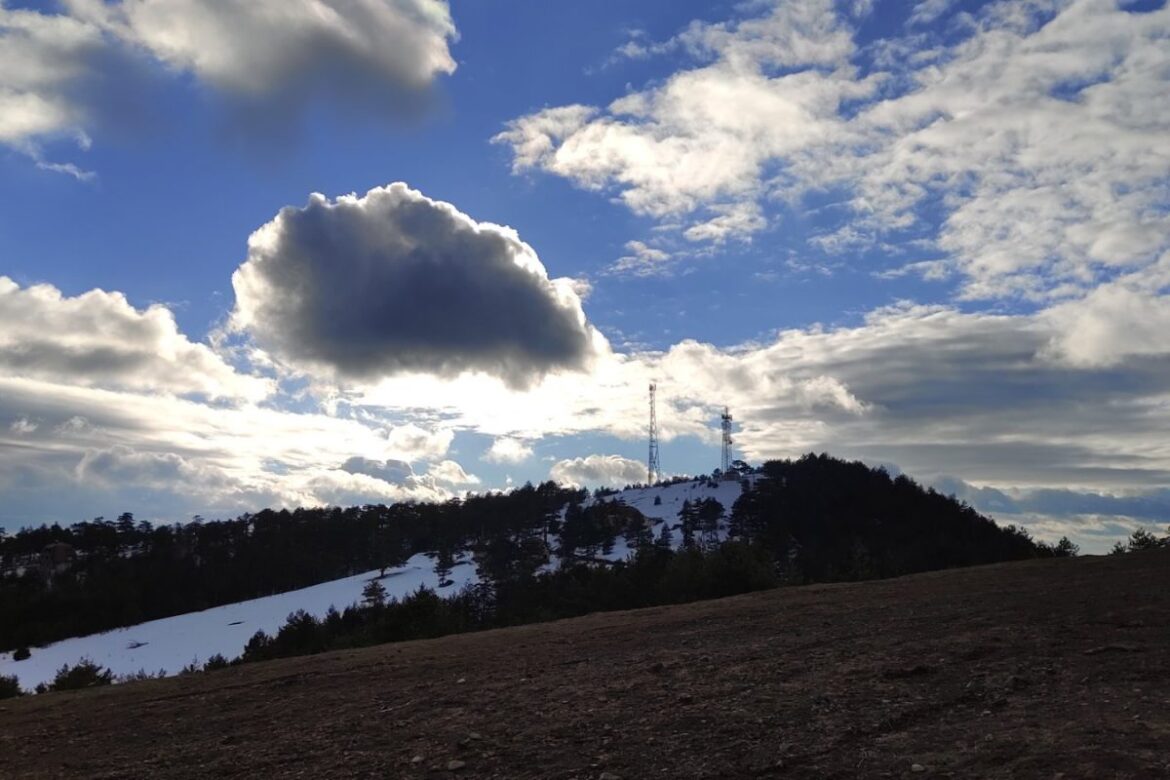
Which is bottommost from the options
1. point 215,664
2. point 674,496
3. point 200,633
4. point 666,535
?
point 200,633

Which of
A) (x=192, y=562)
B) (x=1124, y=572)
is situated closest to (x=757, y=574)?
(x=1124, y=572)

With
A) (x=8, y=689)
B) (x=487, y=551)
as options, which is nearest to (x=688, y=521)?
(x=487, y=551)

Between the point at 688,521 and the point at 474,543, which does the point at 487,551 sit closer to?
the point at 474,543

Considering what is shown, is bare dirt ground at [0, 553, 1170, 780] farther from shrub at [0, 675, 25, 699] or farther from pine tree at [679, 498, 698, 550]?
pine tree at [679, 498, 698, 550]

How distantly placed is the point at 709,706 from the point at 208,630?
107035 millimetres

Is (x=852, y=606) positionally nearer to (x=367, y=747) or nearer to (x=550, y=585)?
(x=367, y=747)

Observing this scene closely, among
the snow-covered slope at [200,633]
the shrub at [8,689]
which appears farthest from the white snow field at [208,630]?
the shrub at [8,689]

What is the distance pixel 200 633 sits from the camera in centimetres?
10069

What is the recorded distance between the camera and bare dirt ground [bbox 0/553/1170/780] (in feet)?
26.2

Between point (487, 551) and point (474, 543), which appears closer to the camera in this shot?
point (487, 551)

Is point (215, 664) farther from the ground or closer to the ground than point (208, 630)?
farther from the ground

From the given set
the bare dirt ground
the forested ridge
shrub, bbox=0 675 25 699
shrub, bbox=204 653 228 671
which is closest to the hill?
the forested ridge

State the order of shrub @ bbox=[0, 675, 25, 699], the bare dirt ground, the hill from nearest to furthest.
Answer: the bare dirt ground, shrub @ bbox=[0, 675, 25, 699], the hill

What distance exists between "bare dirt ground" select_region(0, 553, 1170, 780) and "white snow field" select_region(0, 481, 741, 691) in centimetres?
7389
